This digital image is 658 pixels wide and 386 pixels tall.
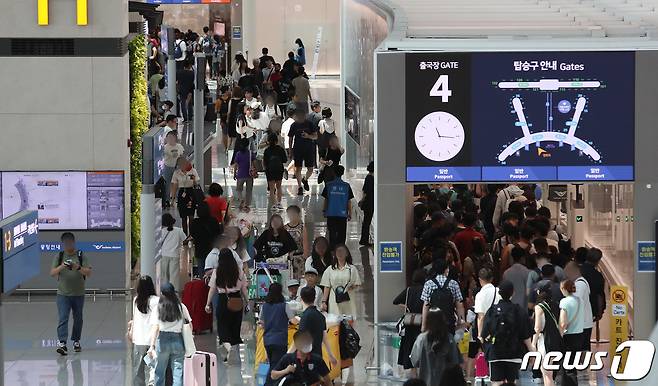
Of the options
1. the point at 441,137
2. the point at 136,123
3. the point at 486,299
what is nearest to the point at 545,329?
the point at 486,299

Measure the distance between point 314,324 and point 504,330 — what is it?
1.68 m

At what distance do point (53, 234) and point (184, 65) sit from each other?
18559 mm

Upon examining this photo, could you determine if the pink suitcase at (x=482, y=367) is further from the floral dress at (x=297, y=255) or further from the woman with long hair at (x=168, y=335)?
the floral dress at (x=297, y=255)

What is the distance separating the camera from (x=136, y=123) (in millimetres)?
20828

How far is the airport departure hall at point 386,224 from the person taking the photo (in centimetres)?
1396

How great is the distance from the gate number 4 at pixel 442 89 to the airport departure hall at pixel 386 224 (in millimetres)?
14

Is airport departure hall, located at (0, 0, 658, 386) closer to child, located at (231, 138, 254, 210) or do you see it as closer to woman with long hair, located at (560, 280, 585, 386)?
woman with long hair, located at (560, 280, 585, 386)

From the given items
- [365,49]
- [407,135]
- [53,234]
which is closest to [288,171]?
[365,49]

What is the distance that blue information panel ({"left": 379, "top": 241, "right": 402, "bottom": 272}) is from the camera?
611 inches

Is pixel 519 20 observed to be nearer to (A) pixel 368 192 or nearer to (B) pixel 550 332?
(A) pixel 368 192

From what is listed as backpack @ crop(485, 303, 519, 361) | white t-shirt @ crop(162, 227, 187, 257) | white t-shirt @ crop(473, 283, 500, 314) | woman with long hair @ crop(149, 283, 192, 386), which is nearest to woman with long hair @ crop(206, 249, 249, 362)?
white t-shirt @ crop(162, 227, 187, 257)

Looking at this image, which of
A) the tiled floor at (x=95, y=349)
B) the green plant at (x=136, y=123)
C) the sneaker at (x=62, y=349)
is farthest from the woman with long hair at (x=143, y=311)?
the green plant at (x=136, y=123)

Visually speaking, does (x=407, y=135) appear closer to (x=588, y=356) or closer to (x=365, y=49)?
(x=588, y=356)

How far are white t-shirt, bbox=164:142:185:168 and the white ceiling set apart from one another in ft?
13.4
